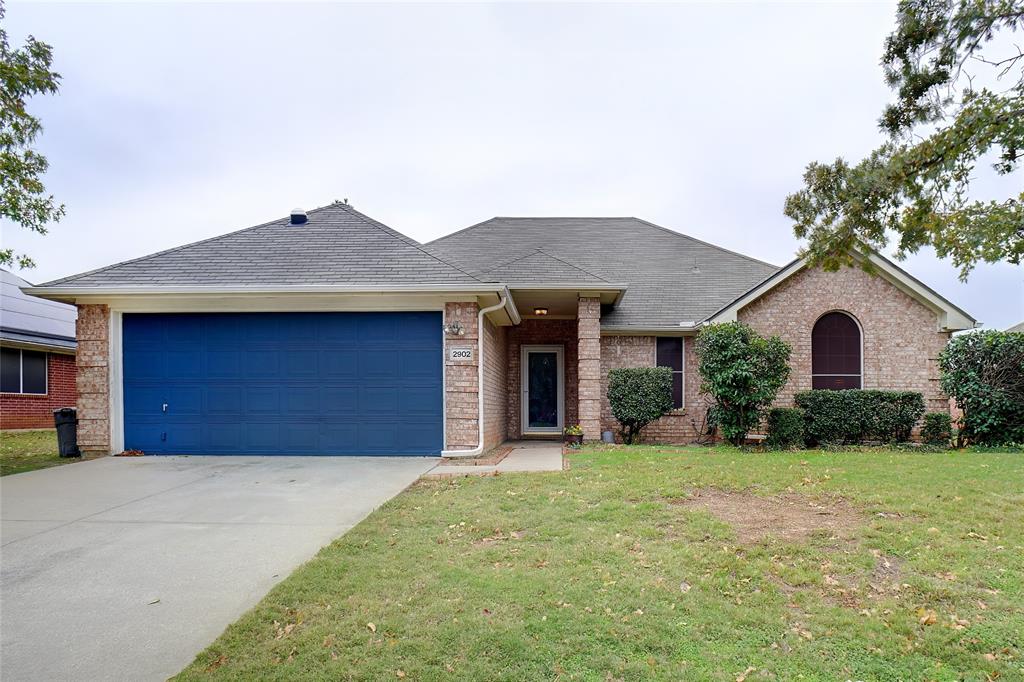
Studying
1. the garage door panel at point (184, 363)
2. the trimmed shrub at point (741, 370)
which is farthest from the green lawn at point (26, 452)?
the trimmed shrub at point (741, 370)

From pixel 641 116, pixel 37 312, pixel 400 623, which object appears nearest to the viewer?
pixel 400 623

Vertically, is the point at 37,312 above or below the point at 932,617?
above

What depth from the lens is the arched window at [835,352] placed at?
1338cm

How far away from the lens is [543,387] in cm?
1532

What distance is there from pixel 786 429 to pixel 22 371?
2224 centimetres

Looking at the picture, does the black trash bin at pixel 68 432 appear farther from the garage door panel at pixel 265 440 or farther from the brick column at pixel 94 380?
the garage door panel at pixel 265 440

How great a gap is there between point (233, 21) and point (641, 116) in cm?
946

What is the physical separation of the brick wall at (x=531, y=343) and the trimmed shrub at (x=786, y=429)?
5220 millimetres

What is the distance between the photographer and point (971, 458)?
9.31 metres

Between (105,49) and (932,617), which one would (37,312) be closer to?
(105,49)

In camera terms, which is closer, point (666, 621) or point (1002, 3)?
point (666, 621)

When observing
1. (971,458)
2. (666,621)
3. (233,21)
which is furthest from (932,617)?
(233,21)

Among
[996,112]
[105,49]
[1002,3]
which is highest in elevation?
[105,49]

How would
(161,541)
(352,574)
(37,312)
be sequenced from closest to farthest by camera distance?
1. (352,574)
2. (161,541)
3. (37,312)
